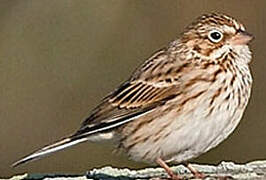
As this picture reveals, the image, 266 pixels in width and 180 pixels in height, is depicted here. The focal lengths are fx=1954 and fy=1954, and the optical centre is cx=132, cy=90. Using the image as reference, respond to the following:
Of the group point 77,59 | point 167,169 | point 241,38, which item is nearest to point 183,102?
point 167,169

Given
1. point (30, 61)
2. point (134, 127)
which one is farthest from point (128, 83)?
point (30, 61)

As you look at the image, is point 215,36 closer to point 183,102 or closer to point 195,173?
point 183,102

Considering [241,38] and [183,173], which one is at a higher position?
[241,38]

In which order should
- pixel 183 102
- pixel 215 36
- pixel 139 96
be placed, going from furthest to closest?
1. pixel 139 96
2. pixel 215 36
3. pixel 183 102

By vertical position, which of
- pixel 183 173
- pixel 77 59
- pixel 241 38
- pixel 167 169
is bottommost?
pixel 183 173

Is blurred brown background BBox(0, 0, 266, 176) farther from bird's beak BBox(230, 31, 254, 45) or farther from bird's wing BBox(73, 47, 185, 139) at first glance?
bird's beak BBox(230, 31, 254, 45)

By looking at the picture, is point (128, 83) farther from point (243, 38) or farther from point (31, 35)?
point (31, 35)
